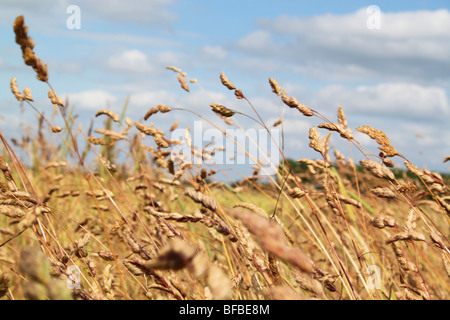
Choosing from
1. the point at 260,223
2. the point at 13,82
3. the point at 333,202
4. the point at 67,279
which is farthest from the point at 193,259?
the point at 13,82

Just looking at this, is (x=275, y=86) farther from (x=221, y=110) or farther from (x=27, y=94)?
(x=27, y=94)

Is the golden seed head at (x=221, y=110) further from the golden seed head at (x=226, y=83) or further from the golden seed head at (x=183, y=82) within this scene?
the golden seed head at (x=183, y=82)

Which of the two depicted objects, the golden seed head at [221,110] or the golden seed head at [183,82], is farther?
the golden seed head at [183,82]

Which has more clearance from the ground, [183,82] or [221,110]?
[183,82]

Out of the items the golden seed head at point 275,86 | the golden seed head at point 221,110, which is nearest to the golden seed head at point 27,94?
the golden seed head at point 221,110

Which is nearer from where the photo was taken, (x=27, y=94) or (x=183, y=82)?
(x=27, y=94)

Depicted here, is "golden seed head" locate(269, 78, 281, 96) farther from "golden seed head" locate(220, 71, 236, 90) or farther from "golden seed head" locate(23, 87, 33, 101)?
"golden seed head" locate(23, 87, 33, 101)

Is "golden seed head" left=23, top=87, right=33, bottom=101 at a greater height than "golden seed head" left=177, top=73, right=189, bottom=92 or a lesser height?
lesser

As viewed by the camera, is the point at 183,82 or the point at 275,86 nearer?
the point at 275,86

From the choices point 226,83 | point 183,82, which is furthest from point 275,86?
point 183,82

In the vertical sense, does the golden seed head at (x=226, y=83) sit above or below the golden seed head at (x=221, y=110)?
above

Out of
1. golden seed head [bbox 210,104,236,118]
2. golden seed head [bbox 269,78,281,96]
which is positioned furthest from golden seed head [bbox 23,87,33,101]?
golden seed head [bbox 269,78,281,96]
